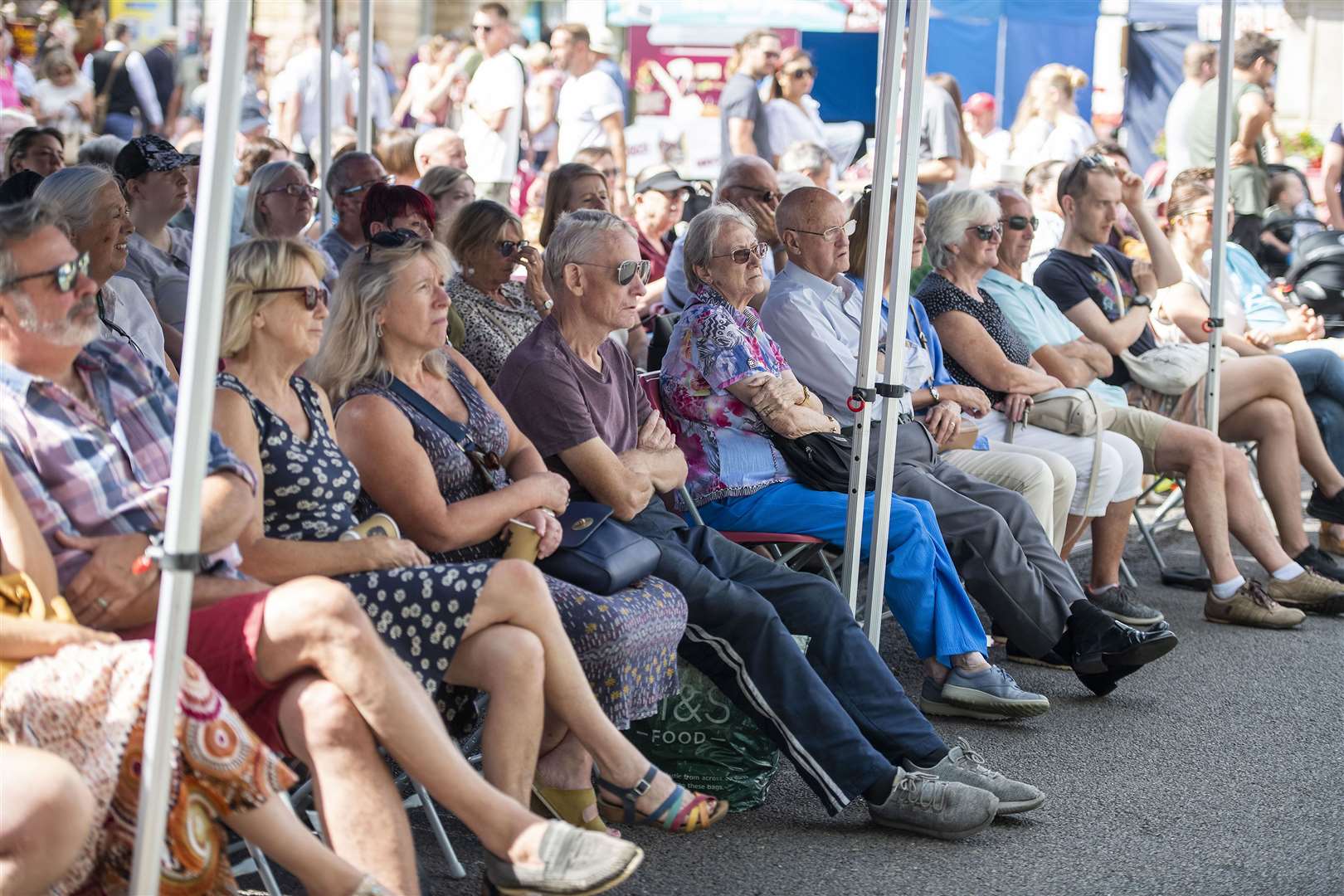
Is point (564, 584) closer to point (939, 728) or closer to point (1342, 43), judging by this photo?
point (939, 728)

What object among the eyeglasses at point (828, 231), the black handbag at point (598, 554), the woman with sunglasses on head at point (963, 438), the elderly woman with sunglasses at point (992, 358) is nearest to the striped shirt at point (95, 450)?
the black handbag at point (598, 554)

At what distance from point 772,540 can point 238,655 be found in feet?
6.90

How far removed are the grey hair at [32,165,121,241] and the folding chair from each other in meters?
1.53

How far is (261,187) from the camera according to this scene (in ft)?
19.6

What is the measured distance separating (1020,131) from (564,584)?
9.63m

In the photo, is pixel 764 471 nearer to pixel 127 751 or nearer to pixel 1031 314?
pixel 1031 314

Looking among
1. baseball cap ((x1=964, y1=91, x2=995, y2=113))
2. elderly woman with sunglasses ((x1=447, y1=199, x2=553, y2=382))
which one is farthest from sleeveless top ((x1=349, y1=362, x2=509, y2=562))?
baseball cap ((x1=964, y1=91, x2=995, y2=113))

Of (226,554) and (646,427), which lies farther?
(646,427)

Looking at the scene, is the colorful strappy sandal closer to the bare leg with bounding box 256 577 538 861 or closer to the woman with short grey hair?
the bare leg with bounding box 256 577 538 861

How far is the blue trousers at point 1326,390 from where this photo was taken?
7.16m

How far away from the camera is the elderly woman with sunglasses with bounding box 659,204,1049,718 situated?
183 inches

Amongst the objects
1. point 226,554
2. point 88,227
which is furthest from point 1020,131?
point 226,554

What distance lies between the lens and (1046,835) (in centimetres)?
390

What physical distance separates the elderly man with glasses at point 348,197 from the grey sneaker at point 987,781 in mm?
3085
